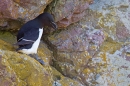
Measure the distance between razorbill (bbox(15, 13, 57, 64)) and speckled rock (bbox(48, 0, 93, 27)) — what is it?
0.46 m

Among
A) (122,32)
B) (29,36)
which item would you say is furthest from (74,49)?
(29,36)

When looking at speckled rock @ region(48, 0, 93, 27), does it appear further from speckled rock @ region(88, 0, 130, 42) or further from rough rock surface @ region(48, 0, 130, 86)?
speckled rock @ region(88, 0, 130, 42)

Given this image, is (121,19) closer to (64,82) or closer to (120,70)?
(120,70)

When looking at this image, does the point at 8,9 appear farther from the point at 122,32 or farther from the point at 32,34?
the point at 122,32

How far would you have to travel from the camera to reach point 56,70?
5.43 m

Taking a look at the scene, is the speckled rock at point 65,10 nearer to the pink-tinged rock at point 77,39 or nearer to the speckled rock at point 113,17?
the pink-tinged rock at point 77,39

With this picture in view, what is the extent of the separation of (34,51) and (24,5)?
0.71m

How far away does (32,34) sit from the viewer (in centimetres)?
473

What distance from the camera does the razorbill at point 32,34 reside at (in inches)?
181

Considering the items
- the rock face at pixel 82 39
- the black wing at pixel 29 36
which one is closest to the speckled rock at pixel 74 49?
the rock face at pixel 82 39

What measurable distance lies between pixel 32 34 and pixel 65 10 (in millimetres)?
924

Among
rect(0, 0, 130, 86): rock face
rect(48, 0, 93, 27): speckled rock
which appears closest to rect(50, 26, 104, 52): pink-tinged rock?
rect(0, 0, 130, 86): rock face

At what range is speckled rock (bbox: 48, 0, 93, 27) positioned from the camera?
5.40 metres

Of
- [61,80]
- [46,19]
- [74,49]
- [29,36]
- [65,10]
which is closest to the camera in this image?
[29,36]
